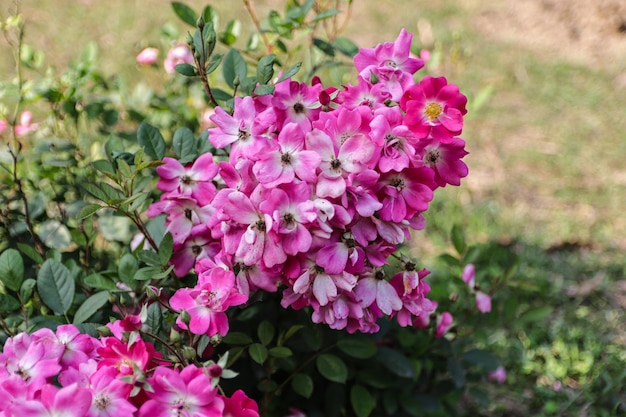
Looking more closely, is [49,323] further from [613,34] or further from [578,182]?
[613,34]

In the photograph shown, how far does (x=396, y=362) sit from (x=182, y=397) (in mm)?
758

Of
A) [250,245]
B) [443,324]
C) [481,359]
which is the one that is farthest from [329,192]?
[481,359]

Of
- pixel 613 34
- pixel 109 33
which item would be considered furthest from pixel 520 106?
pixel 109 33

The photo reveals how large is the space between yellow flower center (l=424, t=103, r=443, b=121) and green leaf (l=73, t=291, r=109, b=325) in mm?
649

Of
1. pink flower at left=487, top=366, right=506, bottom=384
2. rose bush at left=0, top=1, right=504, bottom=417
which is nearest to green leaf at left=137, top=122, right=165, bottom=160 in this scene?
rose bush at left=0, top=1, right=504, bottom=417

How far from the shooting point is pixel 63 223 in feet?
4.94

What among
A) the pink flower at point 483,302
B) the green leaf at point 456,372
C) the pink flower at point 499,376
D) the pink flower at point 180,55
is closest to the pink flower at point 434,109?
the pink flower at point 483,302

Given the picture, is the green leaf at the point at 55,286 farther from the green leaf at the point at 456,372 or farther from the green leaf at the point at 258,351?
the green leaf at the point at 456,372

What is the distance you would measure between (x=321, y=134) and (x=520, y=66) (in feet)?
11.7

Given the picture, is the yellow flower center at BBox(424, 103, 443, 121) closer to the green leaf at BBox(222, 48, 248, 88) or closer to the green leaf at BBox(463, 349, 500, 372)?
the green leaf at BBox(222, 48, 248, 88)

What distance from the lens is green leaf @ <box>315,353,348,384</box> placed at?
4.42 ft

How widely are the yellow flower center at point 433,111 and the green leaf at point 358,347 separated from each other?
57 centimetres

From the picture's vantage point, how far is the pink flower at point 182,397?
2.73 feet

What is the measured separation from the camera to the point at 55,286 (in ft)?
4.01
